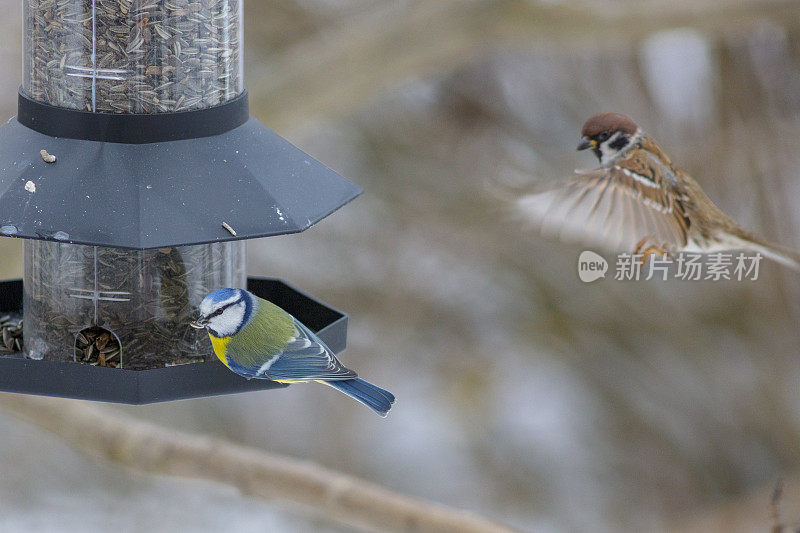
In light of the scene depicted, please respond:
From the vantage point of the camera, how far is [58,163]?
7.58 feet

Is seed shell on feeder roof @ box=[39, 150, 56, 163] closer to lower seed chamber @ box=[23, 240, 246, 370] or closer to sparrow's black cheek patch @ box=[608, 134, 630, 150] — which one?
lower seed chamber @ box=[23, 240, 246, 370]

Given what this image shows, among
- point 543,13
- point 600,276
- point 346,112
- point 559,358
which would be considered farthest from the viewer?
point 559,358

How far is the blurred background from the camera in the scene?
181 inches

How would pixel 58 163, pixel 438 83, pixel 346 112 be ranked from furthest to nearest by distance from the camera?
pixel 438 83 → pixel 346 112 → pixel 58 163

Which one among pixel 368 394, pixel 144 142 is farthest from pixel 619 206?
pixel 144 142

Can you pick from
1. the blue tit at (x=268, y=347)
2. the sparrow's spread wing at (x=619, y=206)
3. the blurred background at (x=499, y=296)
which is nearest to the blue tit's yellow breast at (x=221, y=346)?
the blue tit at (x=268, y=347)

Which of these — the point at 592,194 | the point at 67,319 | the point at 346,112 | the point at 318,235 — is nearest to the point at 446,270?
the point at 318,235

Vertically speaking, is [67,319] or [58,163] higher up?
[58,163]

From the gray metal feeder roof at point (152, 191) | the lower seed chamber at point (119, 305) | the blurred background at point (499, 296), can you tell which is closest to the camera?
the gray metal feeder roof at point (152, 191)

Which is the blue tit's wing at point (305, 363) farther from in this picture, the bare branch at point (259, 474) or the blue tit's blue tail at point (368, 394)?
the bare branch at point (259, 474)

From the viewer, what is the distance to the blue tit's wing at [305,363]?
2395mm

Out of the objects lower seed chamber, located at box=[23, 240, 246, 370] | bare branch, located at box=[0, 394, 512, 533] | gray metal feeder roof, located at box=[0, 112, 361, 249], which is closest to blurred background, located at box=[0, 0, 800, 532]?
bare branch, located at box=[0, 394, 512, 533]

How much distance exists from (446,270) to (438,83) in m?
0.99

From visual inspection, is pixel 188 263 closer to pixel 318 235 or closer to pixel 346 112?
pixel 346 112
